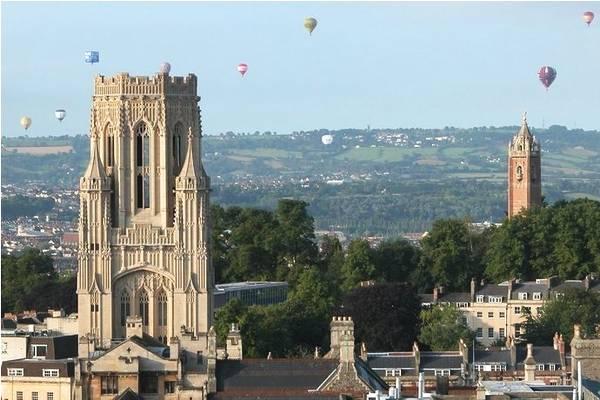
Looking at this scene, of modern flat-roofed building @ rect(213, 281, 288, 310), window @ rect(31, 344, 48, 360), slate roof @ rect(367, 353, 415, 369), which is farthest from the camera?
modern flat-roofed building @ rect(213, 281, 288, 310)

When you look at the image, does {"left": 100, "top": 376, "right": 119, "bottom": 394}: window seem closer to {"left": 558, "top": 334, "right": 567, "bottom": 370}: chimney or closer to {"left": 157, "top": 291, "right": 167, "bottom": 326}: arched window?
{"left": 157, "top": 291, "right": 167, "bottom": 326}: arched window

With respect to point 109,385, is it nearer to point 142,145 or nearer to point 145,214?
point 145,214

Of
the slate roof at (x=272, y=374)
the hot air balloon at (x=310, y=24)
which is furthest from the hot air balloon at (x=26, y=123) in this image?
the slate roof at (x=272, y=374)

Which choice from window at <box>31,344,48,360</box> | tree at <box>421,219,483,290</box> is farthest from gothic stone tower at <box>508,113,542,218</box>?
window at <box>31,344,48,360</box>

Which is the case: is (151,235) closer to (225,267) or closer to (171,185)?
(171,185)

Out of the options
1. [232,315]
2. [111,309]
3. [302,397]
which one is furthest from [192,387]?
[232,315]

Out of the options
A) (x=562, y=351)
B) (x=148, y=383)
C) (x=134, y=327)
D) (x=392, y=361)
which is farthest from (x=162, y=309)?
(x=148, y=383)
